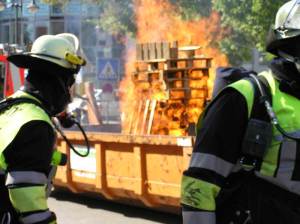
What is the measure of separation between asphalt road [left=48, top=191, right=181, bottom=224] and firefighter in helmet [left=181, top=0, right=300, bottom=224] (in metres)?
5.19

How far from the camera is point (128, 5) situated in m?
23.4

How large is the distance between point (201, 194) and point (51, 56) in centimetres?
117

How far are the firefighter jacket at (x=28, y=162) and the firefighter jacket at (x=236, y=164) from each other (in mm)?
636

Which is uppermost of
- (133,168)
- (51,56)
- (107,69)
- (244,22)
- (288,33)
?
(288,33)

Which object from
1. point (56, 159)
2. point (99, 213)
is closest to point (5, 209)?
point (56, 159)

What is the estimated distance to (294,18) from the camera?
2375 millimetres

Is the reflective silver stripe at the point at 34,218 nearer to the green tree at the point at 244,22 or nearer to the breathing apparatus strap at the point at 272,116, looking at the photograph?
the breathing apparatus strap at the point at 272,116

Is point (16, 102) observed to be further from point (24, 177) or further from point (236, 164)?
point (236, 164)

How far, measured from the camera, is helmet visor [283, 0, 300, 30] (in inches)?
93.0

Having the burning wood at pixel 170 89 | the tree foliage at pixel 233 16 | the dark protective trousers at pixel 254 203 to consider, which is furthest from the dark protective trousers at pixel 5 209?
the tree foliage at pixel 233 16

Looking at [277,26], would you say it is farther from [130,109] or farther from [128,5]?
[128,5]

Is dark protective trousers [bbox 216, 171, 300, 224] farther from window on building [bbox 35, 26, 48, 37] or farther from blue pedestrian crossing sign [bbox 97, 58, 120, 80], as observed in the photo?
window on building [bbox 35, 26, 48, 37]

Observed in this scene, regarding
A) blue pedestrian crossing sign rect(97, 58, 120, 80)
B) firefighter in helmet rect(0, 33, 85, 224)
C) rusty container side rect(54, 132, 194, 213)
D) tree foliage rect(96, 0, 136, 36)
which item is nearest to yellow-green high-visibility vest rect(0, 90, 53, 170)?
firefighter in helmet rect(0, 33, 85, 224)

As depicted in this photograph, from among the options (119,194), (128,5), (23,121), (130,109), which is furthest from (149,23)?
(23,121)
